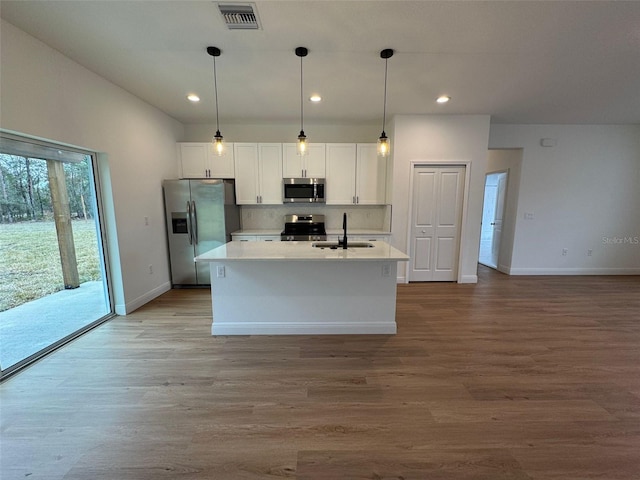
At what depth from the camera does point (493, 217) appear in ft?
19.4

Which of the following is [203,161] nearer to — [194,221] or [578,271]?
[194,221]

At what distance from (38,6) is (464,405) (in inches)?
164

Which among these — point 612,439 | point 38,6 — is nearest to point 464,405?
point 612,439

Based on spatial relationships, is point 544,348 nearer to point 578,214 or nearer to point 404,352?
point 404,352

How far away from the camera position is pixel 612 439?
61.7 inches

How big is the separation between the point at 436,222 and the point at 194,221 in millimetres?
4047

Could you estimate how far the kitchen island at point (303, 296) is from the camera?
273cm

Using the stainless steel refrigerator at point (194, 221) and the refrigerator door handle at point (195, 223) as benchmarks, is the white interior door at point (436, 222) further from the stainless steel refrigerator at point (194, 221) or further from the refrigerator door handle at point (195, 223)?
the refrigerator door handle at point (195, 223)

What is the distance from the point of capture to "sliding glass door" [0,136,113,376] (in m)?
2.22

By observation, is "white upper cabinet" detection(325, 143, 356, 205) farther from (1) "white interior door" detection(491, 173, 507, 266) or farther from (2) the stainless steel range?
(1) "white interior door" detection(491, 173, 507, 266)

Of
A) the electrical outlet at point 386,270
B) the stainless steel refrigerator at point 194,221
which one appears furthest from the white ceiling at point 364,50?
the electrical outlet at point 386,270

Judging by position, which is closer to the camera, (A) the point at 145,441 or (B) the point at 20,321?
(A) the point at 145,441

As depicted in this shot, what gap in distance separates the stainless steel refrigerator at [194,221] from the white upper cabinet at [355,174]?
182 cm

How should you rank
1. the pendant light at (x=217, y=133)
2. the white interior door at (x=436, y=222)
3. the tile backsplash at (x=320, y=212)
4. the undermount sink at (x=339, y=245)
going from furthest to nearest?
1. the tile backsplash at (x=320, y=212)
2. the white interior door at (x=436, y=222)
3. the undermount sink at (x=339, y=245)
4. the pendant light at (x=217, y=133)
